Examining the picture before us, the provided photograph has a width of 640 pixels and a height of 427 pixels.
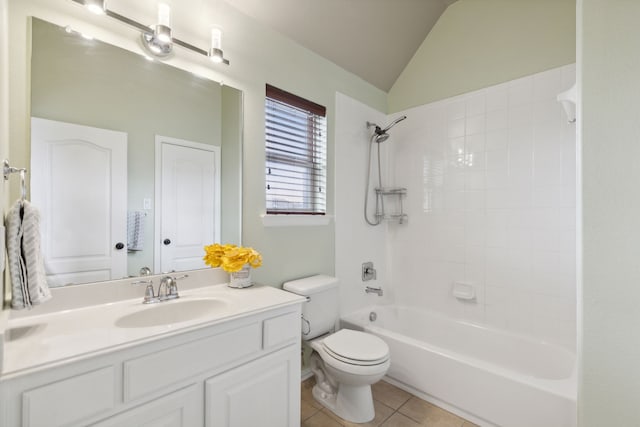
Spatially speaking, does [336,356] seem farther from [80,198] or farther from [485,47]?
[485,47]

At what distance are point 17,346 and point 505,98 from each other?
3041mm

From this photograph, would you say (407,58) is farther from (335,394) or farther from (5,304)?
(5,304)

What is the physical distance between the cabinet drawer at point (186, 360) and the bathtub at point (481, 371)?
4.07 feet

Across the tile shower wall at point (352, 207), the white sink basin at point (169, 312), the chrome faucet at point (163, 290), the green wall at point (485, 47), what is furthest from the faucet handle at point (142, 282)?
the green wall at point (485, 47)

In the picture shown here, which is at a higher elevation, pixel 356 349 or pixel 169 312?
pixel 169 312

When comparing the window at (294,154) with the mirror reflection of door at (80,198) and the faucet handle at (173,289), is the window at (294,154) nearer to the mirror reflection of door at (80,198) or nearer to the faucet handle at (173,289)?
the faucet handle at (173,289)

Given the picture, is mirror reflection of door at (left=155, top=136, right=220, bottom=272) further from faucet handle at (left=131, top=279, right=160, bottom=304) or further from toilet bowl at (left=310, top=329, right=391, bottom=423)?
toilet bowl at (left=310, top=329, right=391, bottom=423)

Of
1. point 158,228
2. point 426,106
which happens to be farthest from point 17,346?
point 426,106

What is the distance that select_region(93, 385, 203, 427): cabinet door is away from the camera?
3.11ft

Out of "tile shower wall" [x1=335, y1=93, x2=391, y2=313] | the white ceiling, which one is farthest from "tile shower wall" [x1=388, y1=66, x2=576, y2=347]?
the white ceiling

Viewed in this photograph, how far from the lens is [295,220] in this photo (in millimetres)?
2102

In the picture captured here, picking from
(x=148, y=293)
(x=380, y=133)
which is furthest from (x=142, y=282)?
(x=380, y=133)

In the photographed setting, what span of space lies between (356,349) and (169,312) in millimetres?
1070

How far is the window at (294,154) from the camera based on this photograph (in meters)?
1.99
